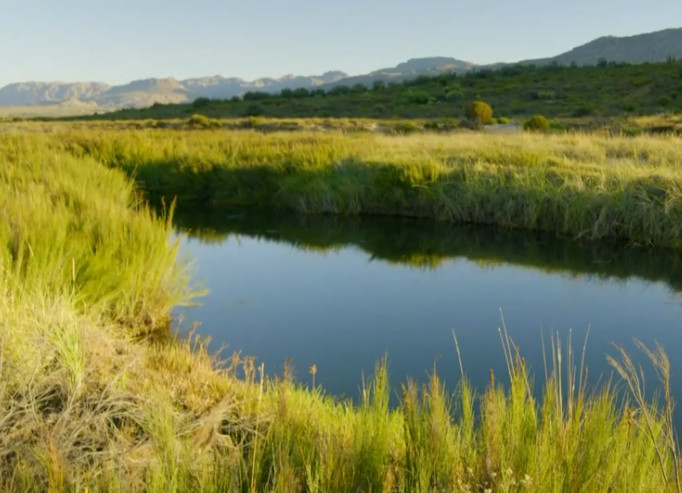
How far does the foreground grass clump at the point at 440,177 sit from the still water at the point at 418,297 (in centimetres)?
49

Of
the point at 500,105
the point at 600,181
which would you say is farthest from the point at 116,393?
the point at 500,105

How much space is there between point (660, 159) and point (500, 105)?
926 inches

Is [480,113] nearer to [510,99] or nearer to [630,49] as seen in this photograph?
[510,99]

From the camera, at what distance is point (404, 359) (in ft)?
18.5

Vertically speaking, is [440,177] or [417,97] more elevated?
[417,97]

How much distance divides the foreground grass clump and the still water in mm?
493

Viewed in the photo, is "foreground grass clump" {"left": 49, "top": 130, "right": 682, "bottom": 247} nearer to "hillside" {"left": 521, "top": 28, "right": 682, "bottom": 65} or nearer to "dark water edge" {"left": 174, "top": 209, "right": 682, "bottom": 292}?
"dark water edge" {"left": 174, "top": 209, "right": 682, "bottom": 292}

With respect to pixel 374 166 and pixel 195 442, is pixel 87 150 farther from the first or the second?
pixel 195 442

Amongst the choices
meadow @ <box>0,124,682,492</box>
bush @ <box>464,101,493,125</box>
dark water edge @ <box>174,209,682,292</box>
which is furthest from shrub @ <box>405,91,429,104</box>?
meadow @ <box>0,124,682,492</box>

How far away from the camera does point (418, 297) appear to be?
7.67 meters

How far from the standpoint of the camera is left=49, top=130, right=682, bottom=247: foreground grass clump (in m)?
10.1

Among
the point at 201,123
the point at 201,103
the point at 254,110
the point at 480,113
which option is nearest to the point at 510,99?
the point at 480,113

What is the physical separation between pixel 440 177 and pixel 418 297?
4783 mm

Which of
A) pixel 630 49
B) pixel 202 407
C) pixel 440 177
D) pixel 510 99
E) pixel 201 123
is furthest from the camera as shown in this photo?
pixel 630 49
